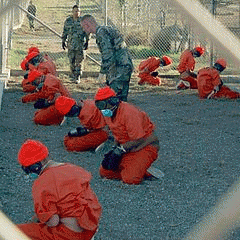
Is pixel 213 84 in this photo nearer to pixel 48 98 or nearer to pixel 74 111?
pixel 48 98

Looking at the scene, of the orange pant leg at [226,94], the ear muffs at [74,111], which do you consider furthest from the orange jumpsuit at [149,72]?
the ear muffs at [74,111]

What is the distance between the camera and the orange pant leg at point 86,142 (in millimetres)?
7892

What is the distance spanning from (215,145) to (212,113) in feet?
7.04

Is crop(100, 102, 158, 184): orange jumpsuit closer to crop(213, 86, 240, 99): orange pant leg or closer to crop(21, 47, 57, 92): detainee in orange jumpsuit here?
crop(21, 47, 57, 92): detainee in orange jumpsuit

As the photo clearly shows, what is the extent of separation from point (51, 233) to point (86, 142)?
3.46 metres

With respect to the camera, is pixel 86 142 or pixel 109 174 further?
pixel 86 142

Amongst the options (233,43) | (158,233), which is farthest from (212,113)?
(233,43)

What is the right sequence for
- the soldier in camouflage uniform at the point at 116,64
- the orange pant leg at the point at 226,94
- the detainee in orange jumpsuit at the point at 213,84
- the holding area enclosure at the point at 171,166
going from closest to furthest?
1. the holding area enclosure at the point at 171,166
2. the soldier in camouflage uniform at the point at 116,64
3. the detainee in orange jumpsuit at the point at 213,84
4. the orange pant leg at the point at 226,94

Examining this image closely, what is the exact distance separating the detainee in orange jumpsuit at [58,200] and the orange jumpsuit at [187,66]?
8.12m

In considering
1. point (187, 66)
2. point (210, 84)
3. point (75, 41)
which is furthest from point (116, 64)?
point (75, 41)

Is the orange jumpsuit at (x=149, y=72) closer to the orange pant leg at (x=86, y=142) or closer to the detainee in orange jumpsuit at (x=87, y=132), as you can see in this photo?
the detainee in orange jumpsuit at (x=87, y=132)

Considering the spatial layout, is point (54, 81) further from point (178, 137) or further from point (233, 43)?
point (233, 43)

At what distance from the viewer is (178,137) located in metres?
8.67

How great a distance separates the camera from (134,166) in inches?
257
